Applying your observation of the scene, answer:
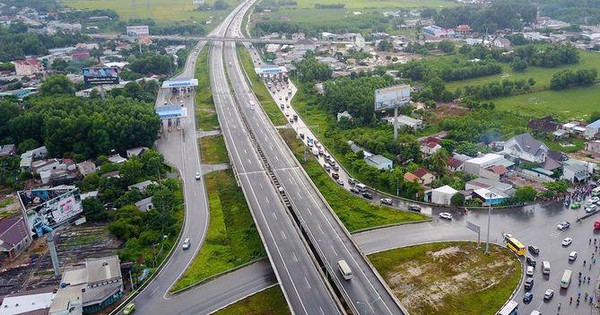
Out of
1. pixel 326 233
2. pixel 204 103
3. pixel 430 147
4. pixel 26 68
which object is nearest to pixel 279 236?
pixel 326 233

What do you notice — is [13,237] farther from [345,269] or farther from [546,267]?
[546,267]

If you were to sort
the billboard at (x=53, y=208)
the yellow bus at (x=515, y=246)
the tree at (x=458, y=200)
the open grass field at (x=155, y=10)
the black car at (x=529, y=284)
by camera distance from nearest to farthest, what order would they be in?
1. the black car at (x=529, y=284)
2. the yellow bus at (x=515, y=246)
3. the billboard at (x=53, y=208)
4. the tree at (x=458, y=200)
5. the open grass field at (x=155, y=10)

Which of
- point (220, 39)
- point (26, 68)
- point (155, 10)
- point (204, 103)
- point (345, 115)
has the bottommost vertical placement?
point (345, 115)

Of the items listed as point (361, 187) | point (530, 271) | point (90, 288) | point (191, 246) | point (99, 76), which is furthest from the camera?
point (99, 76)

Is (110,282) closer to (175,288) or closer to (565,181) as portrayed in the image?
(175,288)

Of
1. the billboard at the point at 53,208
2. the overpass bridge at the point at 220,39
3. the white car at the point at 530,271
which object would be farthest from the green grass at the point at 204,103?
the white car at the point at 530,271

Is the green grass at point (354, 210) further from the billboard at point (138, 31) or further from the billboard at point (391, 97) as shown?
the billboard at point (138, 31)

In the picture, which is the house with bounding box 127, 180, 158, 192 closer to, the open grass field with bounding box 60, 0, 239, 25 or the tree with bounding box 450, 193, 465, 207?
the tree with bounding box 450, 193, 465, 207
